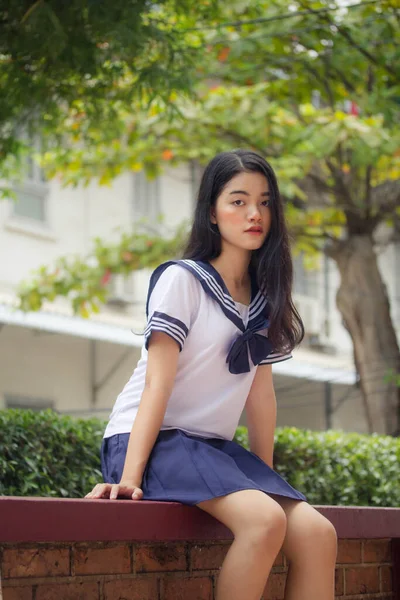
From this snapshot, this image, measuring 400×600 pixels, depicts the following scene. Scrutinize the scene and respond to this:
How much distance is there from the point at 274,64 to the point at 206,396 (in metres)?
7.08

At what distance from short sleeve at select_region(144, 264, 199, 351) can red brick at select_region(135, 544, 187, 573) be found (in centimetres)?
63

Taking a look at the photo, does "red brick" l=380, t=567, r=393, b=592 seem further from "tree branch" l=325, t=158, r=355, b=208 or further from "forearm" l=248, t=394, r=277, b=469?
"tree branch" l=325, t=158, r=355, b=208

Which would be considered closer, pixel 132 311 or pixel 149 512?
pixel 149 512

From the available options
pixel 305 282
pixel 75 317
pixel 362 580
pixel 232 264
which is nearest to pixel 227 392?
pixel 232 264

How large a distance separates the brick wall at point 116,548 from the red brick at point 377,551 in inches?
15.6

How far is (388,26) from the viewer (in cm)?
888

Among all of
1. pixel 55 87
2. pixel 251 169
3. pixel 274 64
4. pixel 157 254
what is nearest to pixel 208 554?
pixel 251 169

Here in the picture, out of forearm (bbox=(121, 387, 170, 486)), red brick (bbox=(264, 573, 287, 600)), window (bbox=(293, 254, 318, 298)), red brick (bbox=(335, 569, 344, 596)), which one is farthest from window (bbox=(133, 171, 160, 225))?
forearm (bbox=(121, 387, 170, 486))

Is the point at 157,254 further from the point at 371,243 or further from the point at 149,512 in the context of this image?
the point at 149,512

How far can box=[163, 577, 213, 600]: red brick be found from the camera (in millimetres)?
3375

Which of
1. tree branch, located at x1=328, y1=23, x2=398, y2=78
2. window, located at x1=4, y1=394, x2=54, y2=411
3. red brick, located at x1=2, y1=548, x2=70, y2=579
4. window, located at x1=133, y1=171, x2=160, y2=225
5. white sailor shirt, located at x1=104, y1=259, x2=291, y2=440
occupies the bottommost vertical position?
red brick, located at x1=2, y1=548, x2=70, y2=579

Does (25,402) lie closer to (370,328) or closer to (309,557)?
(370,328)

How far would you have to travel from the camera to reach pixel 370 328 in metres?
10.5

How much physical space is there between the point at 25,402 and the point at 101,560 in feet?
37.5
